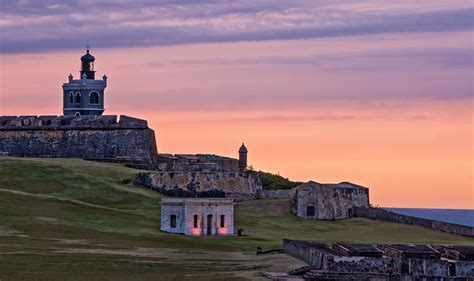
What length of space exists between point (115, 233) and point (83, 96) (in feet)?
201

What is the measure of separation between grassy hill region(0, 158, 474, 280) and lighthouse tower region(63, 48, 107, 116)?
25230mm

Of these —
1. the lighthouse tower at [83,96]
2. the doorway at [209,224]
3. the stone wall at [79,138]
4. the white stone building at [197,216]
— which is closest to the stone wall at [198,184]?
the stone wall at [79,138]

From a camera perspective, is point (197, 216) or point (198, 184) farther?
point (198, 184)

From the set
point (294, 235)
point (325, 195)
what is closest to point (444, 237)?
point (294, 235)

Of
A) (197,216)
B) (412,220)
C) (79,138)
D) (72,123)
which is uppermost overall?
(72,123)

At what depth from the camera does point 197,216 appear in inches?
3066

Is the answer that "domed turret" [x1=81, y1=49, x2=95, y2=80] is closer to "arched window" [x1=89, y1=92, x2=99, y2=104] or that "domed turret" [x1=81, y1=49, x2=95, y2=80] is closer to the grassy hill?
"arched window" [x1=89, y1=92, x2=99, y2=104]

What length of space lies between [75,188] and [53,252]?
36822 mm

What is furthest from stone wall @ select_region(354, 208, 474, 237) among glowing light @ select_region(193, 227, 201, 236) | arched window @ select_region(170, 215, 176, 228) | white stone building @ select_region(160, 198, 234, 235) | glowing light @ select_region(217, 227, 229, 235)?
arched window @ select_region(170, 215, 176, 228)

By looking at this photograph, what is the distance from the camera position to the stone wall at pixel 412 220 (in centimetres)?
8456

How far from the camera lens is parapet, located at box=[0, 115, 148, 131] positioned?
11800 cm

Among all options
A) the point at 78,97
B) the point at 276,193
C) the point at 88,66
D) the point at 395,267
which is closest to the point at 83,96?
the point at 78,97

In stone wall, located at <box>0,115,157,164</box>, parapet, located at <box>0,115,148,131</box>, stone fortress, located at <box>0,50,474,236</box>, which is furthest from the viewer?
parapet, located at <box>0,115,148,131</box>

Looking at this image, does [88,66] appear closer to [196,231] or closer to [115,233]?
[196,231]
